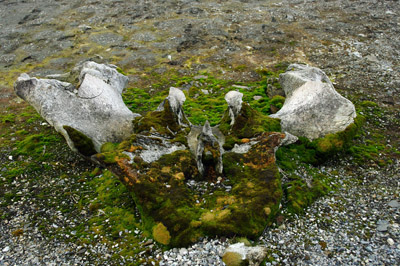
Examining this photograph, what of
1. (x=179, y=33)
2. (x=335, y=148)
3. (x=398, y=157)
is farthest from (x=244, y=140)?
(x=179, y=33)

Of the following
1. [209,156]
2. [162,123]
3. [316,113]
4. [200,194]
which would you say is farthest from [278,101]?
[200,194]

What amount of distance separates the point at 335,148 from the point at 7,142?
1033cm

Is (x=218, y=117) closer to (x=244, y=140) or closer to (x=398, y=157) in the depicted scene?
(x=244, y=140)

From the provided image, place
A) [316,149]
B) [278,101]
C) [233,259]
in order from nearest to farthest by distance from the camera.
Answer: [233,259], [316,149], [278,101]

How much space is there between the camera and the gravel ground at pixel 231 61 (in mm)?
6258

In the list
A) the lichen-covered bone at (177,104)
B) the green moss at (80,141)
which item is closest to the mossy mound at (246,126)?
the lichen-covered bone at (177,104)

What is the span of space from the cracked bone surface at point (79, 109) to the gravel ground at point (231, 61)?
3.67 ft

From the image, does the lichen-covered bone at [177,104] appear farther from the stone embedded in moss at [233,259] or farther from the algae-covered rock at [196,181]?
the stone embedded in moss at [233,259]

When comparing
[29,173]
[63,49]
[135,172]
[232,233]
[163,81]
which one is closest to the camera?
[232,233]

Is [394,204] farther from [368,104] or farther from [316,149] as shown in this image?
[368,104]

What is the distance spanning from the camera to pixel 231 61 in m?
15.4

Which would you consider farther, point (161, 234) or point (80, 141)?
point (80, 141)

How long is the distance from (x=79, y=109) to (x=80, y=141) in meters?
1.19

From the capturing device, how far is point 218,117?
11.2 metres
